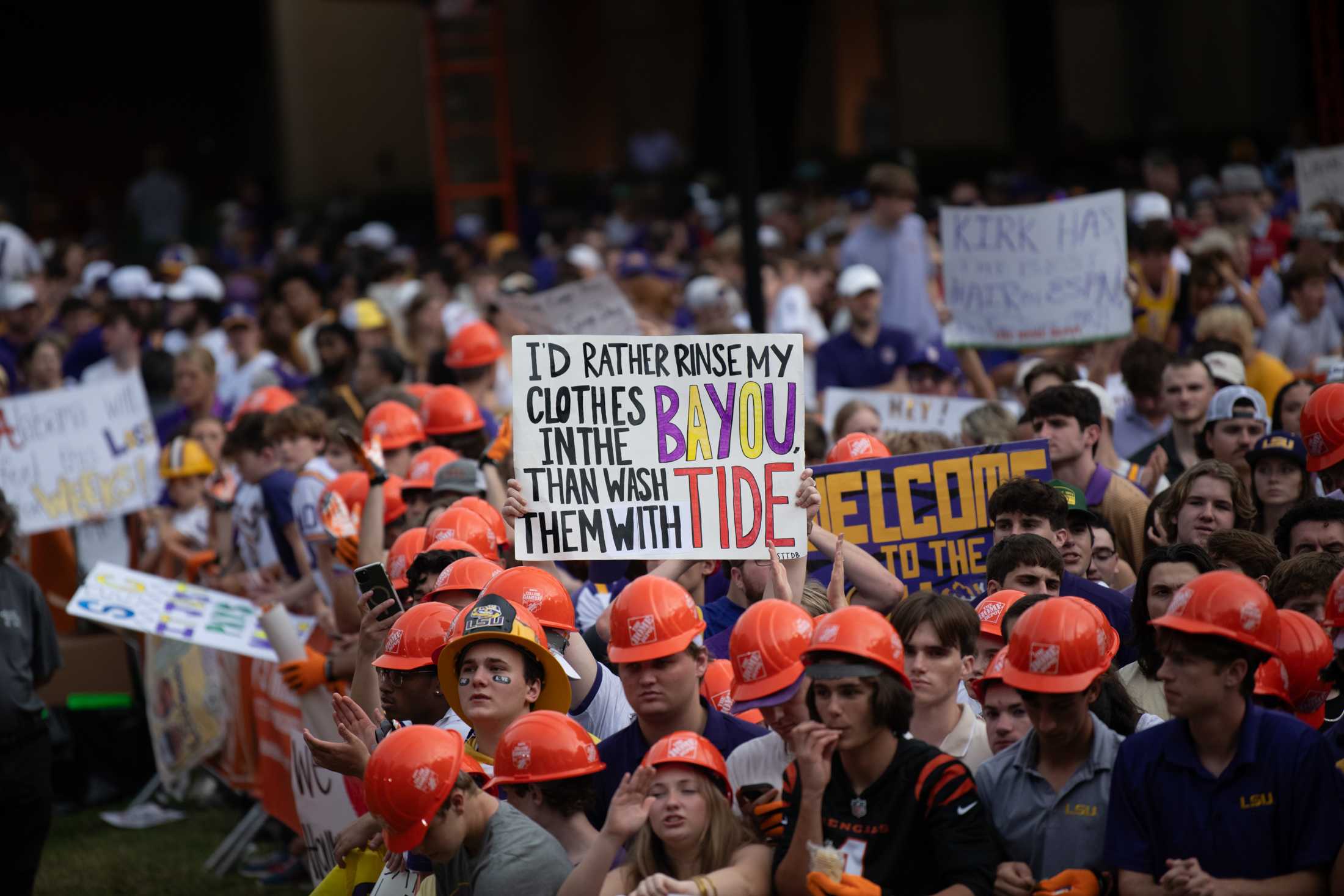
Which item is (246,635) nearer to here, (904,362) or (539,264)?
(904,362)

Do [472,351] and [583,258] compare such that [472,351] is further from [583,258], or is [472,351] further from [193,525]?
[583,258]

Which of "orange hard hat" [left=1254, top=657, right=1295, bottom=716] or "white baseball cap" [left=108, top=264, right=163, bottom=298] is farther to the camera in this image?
"white baseball cap" [left=108, top=264, right=163, bottom=298]

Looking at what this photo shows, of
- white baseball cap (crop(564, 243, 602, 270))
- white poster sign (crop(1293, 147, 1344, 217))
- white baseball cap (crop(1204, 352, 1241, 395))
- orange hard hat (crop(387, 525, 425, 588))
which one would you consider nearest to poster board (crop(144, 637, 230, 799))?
orange hard hat (crop(387, 525, 425, 588))

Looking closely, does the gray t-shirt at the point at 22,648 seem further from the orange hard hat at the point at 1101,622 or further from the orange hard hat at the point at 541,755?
the orange hard hat at the point at 1101,622

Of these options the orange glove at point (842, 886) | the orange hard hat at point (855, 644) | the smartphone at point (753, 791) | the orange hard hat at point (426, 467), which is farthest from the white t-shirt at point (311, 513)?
the orange glove at point (842, 886)

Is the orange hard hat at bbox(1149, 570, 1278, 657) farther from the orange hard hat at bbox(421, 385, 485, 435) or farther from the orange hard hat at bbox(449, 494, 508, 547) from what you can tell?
the orange hard hat at bbox(421, 385, 485, 435)

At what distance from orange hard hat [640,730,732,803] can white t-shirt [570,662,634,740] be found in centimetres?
106

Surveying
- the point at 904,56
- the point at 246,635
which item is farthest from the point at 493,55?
the point at 246,635

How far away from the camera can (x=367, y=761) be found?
203 inches

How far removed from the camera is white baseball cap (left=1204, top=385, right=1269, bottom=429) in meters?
7.78

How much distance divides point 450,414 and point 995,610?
428 cm

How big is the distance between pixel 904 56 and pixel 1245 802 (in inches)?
1159

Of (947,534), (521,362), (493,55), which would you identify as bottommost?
(947,534)

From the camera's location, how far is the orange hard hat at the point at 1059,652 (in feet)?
15.0
